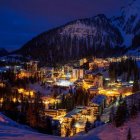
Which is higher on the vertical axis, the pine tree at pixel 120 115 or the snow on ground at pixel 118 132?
the pine tree at pixel 120 115

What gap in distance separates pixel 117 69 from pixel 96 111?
7162cm

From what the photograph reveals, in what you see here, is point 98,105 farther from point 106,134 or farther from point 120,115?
point 106,134

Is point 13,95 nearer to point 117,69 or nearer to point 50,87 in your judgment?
point 50,87

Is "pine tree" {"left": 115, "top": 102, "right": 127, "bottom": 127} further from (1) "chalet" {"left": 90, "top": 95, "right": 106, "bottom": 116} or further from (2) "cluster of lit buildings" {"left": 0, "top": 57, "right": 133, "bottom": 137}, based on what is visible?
(1) "chalet" {"left": 90, "top": 95, "right": 106, "bottom": 116}

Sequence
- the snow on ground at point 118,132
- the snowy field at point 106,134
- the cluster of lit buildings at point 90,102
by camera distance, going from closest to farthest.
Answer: the snowy field at point 106,134 → the snow on ground at point 118,132 → the cluster of lit buildings at point 90,102

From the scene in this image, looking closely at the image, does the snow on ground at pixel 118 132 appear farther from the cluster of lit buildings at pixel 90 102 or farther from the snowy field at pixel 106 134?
the cluster of lit buildings at pixel 90 102

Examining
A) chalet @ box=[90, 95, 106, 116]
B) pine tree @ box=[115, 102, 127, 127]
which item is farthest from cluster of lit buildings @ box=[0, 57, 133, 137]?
pine tree @ box=[115, 102, 127, 127]

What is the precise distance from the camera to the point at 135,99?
7394cm

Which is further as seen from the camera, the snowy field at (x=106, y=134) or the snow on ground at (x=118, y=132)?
the snow on ground at (x=118, y=132)

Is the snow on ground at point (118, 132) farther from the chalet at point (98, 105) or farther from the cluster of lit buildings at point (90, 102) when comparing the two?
the chalet at point (98, 105)

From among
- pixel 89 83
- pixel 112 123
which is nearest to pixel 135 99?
pixel 112 123

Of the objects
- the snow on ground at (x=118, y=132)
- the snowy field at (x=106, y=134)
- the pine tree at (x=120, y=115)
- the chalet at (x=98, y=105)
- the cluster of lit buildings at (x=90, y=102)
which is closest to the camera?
the snowy field at (x=106, y=134)

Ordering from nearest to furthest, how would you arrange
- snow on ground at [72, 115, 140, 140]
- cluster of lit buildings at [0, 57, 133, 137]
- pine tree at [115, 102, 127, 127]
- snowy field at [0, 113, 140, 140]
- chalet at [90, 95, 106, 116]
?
snowy field at [0, 113, 140, 140] < snow on ground at [72, 115, 140, 140] < pine tree at [115, 102, 127, 127] < cluster of lit buildings at [0, 57, 133, 137] < chalet at [90, 95, 106, 116]

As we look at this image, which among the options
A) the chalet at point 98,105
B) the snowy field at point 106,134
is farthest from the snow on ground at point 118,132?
→ the chalet at point 98,105
